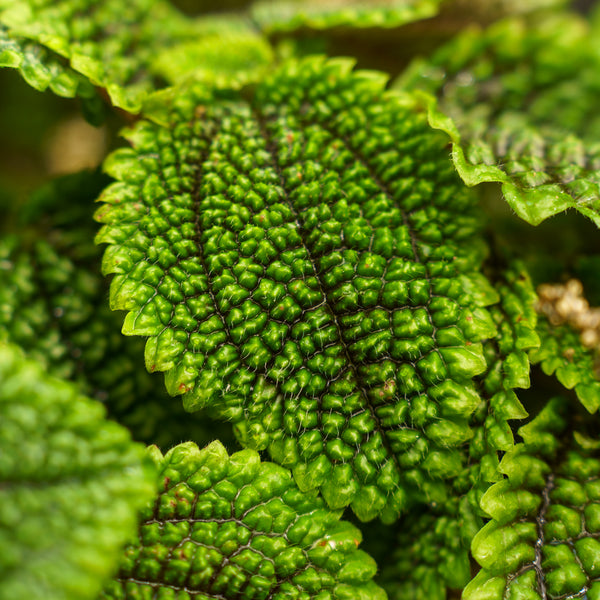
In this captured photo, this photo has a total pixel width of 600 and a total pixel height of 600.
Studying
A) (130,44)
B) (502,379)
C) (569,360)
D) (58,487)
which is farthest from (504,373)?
(130,44)

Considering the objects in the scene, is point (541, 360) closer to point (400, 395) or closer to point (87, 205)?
point (400, 395)

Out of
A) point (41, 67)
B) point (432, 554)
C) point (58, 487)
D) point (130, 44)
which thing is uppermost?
point (130, 44)

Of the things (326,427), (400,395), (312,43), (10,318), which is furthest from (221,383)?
(312,43)

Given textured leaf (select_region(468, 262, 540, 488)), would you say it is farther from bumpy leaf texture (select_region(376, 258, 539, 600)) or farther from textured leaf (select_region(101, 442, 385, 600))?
A: textured leaf (select_region(101, 442, 385, 600))

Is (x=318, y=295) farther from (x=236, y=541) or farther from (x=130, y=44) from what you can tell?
(x=130, y=44)

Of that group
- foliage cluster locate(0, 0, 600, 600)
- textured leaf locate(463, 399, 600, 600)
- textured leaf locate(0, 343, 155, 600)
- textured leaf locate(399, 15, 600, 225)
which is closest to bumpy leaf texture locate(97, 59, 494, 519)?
foliage cluster locate(0, 0, 600, 600)

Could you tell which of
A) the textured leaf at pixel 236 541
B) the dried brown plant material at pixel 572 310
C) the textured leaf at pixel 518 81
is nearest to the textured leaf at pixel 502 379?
the dried brown plant material at pixel 572 310
